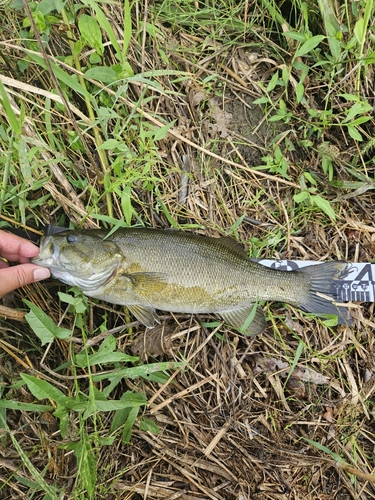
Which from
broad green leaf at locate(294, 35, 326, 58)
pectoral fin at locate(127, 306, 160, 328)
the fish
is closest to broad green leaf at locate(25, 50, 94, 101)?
the fish

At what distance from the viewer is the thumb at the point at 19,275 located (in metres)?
3.00

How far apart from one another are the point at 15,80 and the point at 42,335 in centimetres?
215

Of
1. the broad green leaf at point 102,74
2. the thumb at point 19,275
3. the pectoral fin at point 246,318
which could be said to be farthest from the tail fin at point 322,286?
the broad green leaf at point 102,74

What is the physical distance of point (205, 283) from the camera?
335 centimetres

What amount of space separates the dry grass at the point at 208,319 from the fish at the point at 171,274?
9.3 inches

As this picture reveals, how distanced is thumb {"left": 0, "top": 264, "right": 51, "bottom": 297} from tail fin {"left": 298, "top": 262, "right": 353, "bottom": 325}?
2.13 metres

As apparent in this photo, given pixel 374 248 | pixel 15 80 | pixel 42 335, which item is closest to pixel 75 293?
pixel 42 335

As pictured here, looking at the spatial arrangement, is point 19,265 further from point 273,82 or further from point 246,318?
point 273,82

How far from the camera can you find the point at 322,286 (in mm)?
3557

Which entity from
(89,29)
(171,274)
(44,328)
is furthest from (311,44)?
(44,328)

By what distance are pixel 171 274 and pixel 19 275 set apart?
1.14m

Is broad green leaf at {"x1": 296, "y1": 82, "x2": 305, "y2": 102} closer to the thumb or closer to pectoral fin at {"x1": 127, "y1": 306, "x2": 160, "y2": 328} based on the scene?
pectoral fin at {"x1": 127, "y1": 306, "x2": 160, "y2": 328}

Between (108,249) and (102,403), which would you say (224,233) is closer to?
(108,249)

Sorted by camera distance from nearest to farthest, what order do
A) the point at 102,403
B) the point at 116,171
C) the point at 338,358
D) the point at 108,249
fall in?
the point at 102,403
the point at 108,249
the point at 116,171
the point at 338,358
